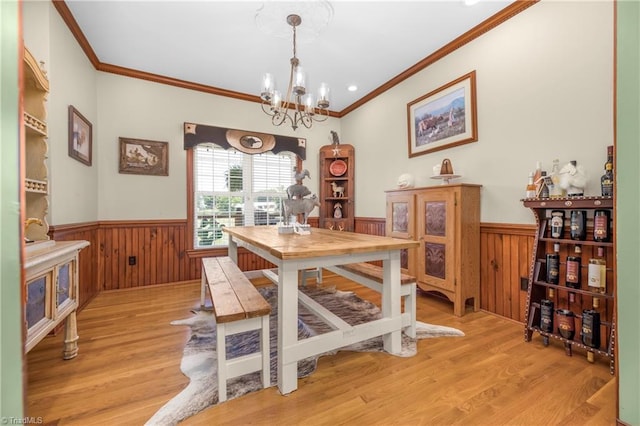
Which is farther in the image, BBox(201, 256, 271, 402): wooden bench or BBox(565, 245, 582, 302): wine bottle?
BBox(565, 245, 582, 302): wine bottle

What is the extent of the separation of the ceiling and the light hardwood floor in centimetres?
281

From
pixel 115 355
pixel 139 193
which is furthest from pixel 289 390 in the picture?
pixel 139 193

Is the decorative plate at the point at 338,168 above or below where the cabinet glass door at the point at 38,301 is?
above

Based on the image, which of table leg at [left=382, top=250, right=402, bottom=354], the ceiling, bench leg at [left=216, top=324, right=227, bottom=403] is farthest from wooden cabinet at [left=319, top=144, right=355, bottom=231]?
bench leg at [left=216, top=324, right=227, bottom=403]

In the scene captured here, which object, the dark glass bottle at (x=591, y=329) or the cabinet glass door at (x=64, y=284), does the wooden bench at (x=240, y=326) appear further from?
the dark glass bottle at (x=591, y=329)

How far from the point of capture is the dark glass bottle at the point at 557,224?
1.95 meters

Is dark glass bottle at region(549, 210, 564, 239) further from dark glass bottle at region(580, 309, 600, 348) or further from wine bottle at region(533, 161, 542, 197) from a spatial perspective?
dark glass bottle at region(580, 309, 600, 348)

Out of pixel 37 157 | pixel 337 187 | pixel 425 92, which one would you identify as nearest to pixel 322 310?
pixel 37 157

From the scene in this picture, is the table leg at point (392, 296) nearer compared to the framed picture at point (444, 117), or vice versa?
the table leg at point (392, 296)

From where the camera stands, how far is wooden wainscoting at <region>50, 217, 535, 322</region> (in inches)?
94.9

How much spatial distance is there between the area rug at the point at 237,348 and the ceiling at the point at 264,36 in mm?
2744

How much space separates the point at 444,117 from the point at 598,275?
1.98m

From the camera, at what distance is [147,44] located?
2.90 meters

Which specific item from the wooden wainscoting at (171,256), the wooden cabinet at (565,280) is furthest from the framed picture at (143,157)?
the wooden cabinet at (565,280)
